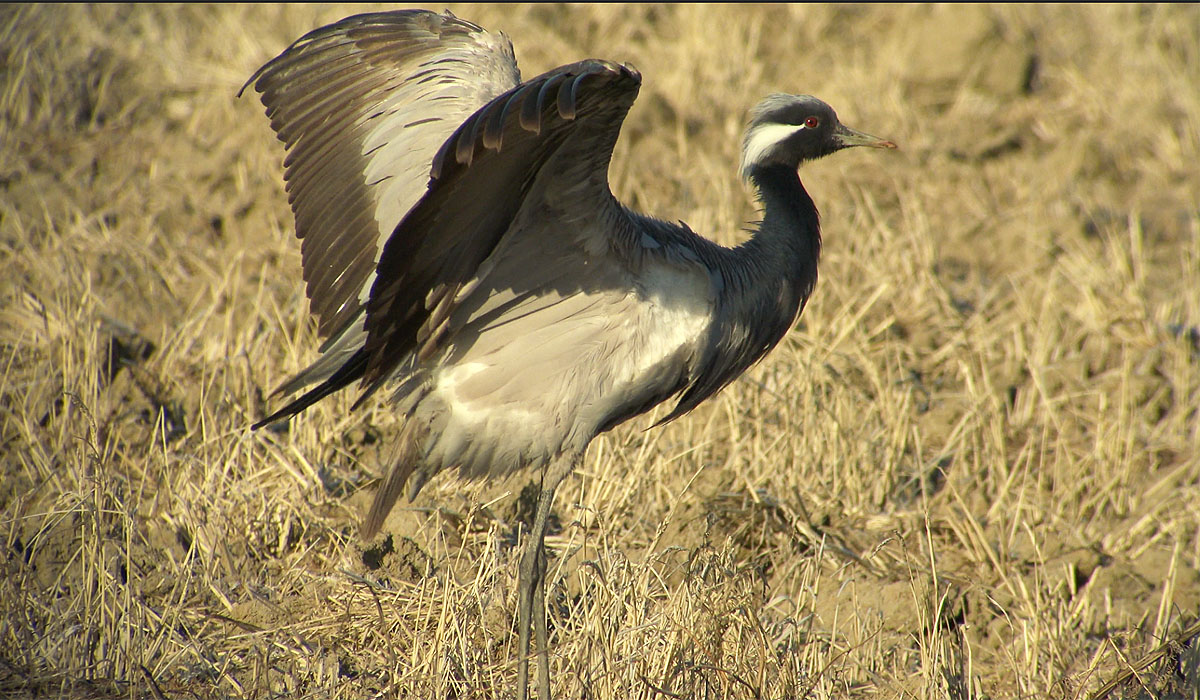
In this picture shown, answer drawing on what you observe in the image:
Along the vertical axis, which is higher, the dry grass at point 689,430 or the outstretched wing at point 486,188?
the outstretched wing at point 486,188

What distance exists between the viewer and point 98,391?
16.7 feet

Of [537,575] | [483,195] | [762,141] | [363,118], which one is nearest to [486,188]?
[483,195]

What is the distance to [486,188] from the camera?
3.40 m

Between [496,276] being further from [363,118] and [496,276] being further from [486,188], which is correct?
[363,118]

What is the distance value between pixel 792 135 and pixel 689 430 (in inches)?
53.3

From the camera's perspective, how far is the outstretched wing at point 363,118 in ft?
13.9

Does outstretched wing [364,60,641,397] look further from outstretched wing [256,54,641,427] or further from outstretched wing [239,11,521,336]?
outstretched wing [239,11,521,336]

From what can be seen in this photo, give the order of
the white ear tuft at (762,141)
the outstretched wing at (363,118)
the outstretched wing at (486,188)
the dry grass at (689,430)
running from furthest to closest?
1. the white ear tuft at (762,141)
2. the outstretched wing at (363,118)
3. the dry grass at (689,430)
4. the outstretched wing at (486,188)

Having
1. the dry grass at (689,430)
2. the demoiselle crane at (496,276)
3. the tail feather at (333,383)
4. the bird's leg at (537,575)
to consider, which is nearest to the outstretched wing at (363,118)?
the demoiselle crane at (496,276)

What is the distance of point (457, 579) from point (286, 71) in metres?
1.92

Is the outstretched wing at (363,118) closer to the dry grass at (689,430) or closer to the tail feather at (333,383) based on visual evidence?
the tail feather at (333,383)

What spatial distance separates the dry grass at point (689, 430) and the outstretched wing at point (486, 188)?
0.92 metres

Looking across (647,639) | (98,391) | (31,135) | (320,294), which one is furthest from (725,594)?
(31,135)

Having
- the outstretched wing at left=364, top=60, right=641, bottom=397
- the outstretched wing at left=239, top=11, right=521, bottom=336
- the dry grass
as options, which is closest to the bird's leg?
the dry grass
